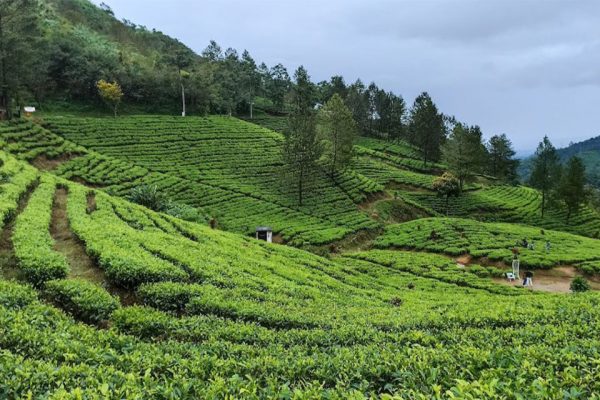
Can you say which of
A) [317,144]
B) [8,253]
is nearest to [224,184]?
[317,144]

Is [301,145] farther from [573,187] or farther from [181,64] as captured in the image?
[181,64]

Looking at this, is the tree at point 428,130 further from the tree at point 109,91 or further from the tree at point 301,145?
the tree at point 109,91

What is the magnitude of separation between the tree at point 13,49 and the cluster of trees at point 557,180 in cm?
6974

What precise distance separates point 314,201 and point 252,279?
33.5 meters

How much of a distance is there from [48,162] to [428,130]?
6463 cm

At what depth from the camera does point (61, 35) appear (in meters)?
75.1

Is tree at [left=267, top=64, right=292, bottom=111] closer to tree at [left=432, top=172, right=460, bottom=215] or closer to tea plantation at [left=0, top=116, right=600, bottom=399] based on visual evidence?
tree at [left=432, top=172, right=460, bottom=215]

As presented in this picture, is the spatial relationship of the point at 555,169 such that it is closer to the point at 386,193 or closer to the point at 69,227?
the point at 386,193

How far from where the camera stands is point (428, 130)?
80.5 m

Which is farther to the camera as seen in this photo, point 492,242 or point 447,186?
point 447,186

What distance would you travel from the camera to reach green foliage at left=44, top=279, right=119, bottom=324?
9.37 meters

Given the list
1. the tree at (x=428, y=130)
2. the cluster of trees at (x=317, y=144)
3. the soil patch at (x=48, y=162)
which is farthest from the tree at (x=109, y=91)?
the tree at (x=428, y=130)

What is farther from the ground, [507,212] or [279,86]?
[279,86]

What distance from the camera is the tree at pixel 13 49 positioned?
50250mm
